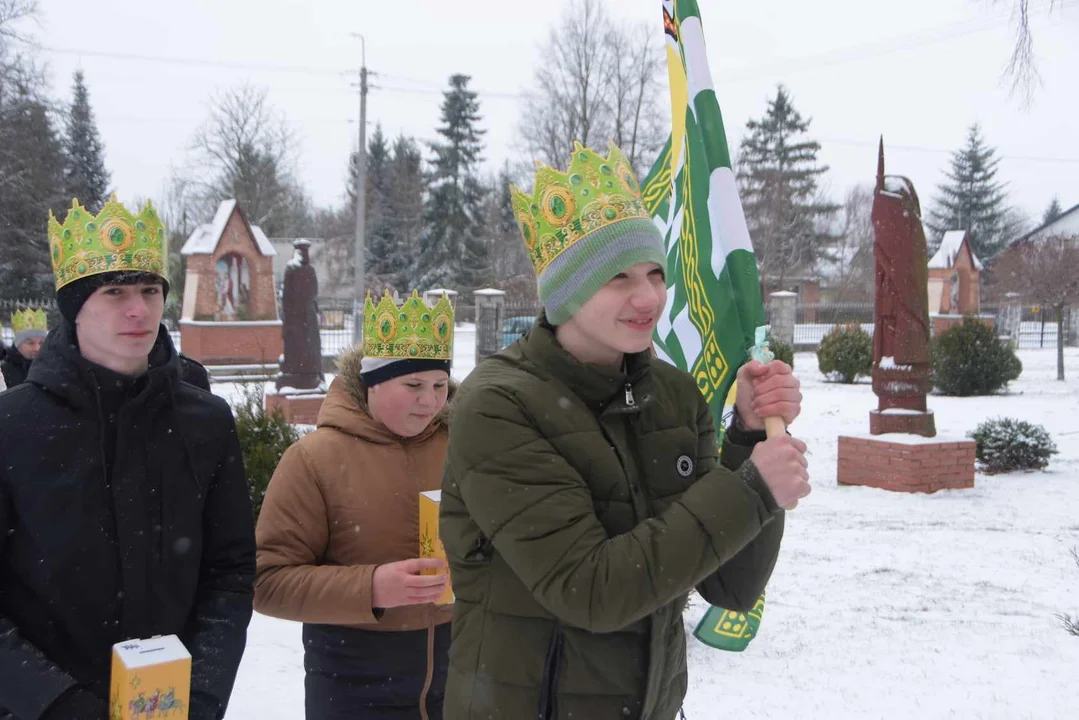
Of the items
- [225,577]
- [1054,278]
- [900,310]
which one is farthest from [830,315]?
[225,577]

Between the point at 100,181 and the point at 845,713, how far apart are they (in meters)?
45.9

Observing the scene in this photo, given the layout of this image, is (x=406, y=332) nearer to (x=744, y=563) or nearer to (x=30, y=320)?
(x=744, y=563)

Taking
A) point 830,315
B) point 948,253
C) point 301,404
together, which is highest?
point 948,253

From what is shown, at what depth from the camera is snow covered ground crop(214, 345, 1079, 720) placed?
166 inches

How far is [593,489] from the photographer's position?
1.47m

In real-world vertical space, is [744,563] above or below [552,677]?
above

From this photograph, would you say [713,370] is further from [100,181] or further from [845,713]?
[100,181]

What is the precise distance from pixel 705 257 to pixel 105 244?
1637mm

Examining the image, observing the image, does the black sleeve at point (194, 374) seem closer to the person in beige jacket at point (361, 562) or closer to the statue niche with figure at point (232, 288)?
the person in beige jacket at point (361, 562)

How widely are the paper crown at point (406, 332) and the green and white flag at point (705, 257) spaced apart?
0.82 meters

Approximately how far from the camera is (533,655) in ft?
4.79

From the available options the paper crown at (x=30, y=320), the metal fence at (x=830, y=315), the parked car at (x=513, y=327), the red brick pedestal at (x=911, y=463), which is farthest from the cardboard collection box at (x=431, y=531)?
the metal fence at (x=830, y=315)

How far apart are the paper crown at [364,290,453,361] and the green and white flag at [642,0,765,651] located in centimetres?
82

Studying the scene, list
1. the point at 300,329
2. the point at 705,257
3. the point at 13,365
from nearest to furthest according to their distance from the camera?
1. the point at 705,257
2. the point at 13,365
3. the point at 300,329
